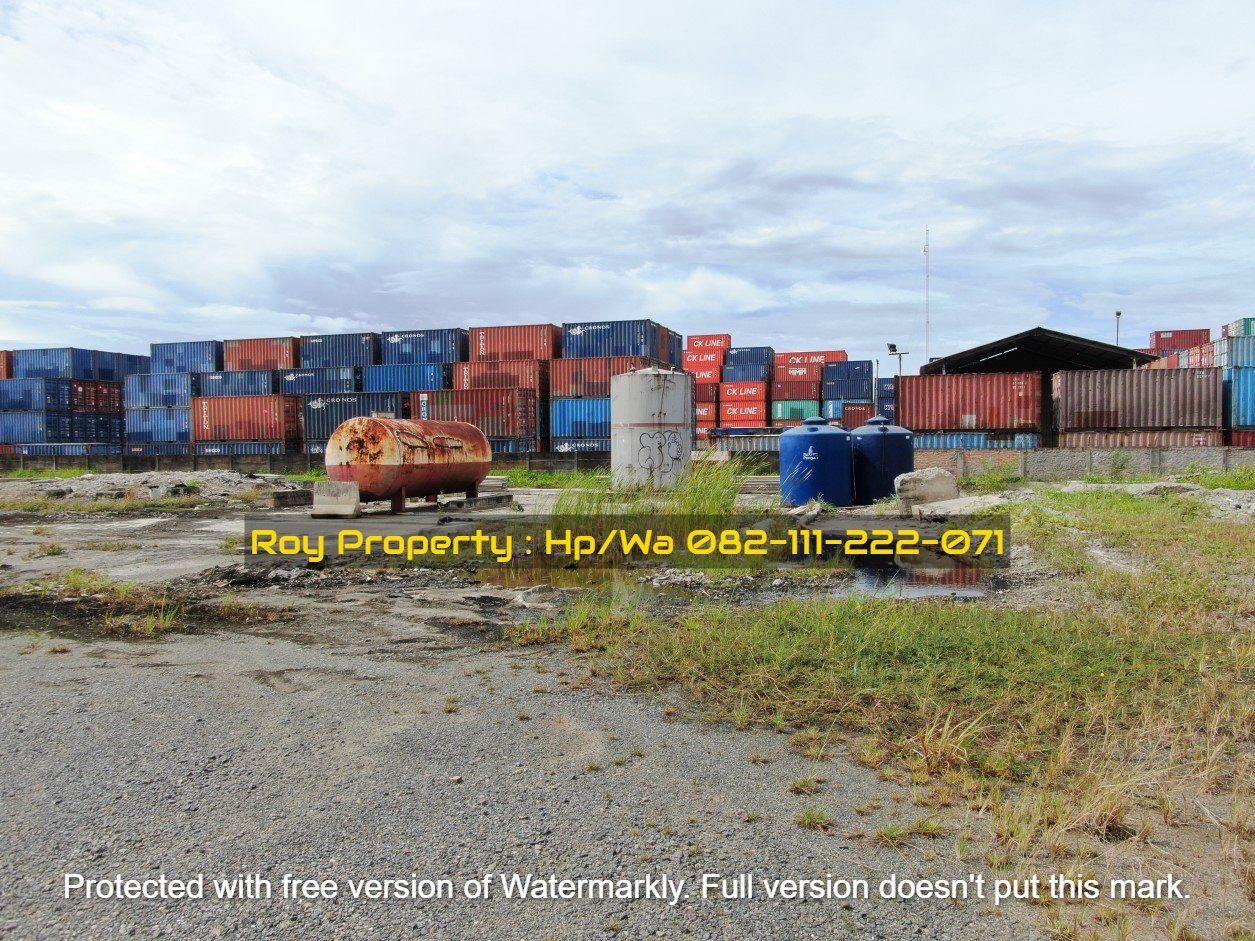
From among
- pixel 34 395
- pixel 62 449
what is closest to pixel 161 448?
pixel 62 449

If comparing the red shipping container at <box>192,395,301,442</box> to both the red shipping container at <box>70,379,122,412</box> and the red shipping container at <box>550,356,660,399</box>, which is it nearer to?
the red shipping container at <box>550,356,660,399</box>

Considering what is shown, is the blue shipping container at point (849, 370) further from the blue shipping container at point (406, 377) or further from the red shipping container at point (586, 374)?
the blue shipping container at point (406, 377)

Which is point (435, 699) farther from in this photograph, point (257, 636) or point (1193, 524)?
point (1193, 524)

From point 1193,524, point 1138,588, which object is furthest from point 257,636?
point 1193,524

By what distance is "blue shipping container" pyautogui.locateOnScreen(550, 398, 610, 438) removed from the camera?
1207 inches

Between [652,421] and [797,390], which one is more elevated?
[797,390]

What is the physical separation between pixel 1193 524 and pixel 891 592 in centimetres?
585

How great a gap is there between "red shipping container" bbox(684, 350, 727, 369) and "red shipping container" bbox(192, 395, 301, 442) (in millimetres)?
23987

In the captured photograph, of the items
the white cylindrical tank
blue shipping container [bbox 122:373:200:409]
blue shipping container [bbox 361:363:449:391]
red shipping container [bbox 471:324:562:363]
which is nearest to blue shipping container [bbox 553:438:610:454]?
red shipping container [bbox 471:324:562:363]

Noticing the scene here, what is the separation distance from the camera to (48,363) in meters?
42.8

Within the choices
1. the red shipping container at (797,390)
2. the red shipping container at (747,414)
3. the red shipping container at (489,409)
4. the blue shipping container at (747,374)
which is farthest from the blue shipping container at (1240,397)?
the blue shipping container at (747,374)

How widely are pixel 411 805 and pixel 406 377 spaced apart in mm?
33500

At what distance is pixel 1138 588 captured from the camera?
635cm

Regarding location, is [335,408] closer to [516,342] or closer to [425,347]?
[425,347]
